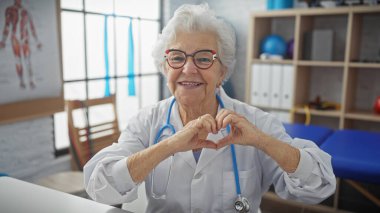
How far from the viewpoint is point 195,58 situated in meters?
1.09

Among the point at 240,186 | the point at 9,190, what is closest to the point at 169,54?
the point at 240,186

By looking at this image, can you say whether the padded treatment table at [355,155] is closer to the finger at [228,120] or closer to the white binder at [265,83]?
the finger at [228,120]

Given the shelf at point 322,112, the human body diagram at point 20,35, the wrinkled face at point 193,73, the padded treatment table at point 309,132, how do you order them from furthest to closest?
the shelf at point 322,112, the human body diagram at point 20,35, the padded treatment table at point 309,132, the wrinkled face at point 193,73

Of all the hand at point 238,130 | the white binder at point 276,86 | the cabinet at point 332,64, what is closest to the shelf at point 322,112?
the cabinet at point 332,64

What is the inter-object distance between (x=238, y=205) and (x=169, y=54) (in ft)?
1.64

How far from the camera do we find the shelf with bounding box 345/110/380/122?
8.95ft

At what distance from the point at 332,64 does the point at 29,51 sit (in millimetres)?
2237

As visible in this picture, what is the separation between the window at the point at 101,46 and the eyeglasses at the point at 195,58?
1433 mm

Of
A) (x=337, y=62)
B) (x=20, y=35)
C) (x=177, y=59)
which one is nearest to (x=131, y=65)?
(x=20, y=35)

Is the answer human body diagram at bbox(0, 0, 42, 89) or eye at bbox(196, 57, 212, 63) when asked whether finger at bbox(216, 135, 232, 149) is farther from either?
human body diagram at bbox(0, 0, 42, 89)

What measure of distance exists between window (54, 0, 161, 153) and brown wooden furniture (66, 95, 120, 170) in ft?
0.74

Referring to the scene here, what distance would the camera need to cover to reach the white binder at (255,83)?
3.15 m

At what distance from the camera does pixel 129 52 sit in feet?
10.7

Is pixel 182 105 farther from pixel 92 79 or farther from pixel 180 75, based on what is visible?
pixel 92 79
